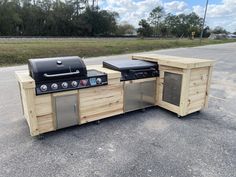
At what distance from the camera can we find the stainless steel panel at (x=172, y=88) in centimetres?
313

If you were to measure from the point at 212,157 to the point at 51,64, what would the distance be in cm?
215

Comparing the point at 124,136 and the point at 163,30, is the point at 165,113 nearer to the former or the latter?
the point at 124,136

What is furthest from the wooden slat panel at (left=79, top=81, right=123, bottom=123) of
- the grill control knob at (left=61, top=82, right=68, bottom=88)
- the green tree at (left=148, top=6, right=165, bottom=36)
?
the green tree at (left=148, top=6, right=165, bottom=36)

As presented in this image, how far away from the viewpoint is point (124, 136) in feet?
8.73

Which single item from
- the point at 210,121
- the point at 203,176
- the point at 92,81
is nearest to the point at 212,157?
the point at 203,176

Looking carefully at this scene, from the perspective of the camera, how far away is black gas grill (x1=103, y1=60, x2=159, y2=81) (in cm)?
306

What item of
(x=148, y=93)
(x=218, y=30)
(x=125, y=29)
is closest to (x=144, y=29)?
(x=125, y=29)

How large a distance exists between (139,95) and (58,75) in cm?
141

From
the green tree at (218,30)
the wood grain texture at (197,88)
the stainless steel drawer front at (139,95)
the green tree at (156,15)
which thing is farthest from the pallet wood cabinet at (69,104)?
the green tree at (218,30)

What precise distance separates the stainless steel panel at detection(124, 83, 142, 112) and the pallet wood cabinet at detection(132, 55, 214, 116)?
0.44m

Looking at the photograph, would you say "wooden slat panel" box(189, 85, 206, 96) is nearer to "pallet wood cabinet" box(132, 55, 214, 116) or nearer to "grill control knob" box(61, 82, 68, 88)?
"pallet wood cabinet" box(132, 55, 214, 116)

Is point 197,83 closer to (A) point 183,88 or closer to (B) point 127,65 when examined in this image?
(A) point 183,88

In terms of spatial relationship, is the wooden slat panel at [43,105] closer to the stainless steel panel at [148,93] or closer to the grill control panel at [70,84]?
the grill control panel at [70,84]

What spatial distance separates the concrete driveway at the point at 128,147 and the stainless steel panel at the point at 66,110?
0.53ft
